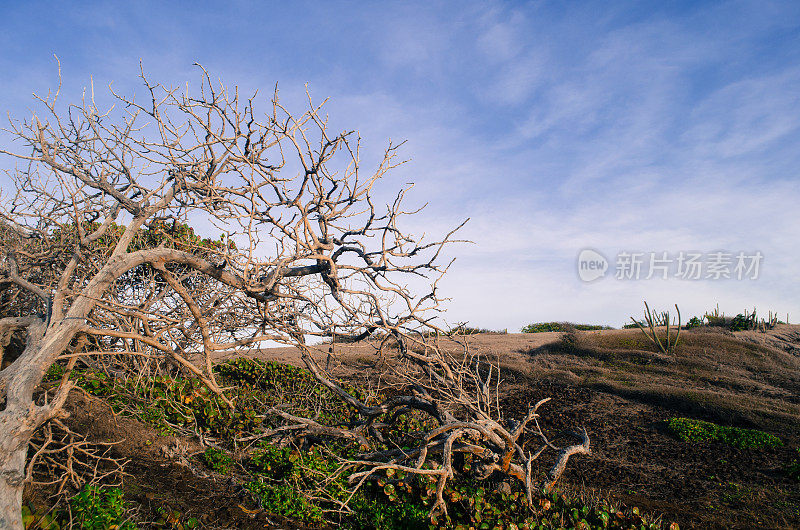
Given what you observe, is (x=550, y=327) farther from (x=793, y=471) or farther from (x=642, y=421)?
(x=793, y=471)

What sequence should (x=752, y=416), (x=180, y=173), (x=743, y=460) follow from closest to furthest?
(x=180, y=173), (x=743, y=460), (x=752, y=416)

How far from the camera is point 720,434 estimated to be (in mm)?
9492

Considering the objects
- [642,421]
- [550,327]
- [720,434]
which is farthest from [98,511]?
[550,327]

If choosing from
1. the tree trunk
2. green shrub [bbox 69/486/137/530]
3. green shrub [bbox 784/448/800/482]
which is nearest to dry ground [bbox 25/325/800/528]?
green shrub [bbox 784/448/800/482]

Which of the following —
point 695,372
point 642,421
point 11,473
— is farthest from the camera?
point 695,372

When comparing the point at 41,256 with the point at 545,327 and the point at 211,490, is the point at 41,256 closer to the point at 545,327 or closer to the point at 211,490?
the point at 211,490

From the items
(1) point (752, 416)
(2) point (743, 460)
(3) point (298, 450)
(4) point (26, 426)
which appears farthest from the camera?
(1) point (752, 416)

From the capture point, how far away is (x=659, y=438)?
9.51m

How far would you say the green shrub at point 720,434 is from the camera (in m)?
8.92

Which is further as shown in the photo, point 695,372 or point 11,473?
point 695,372

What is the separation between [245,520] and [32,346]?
2.93 metres

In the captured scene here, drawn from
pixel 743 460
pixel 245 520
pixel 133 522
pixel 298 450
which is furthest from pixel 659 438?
pixel 133 522

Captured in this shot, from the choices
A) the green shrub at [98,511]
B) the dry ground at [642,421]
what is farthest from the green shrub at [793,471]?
the green shrub at [98,511]

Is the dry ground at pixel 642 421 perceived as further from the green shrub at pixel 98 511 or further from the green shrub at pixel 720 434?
the green shrub at pixel 98 511
